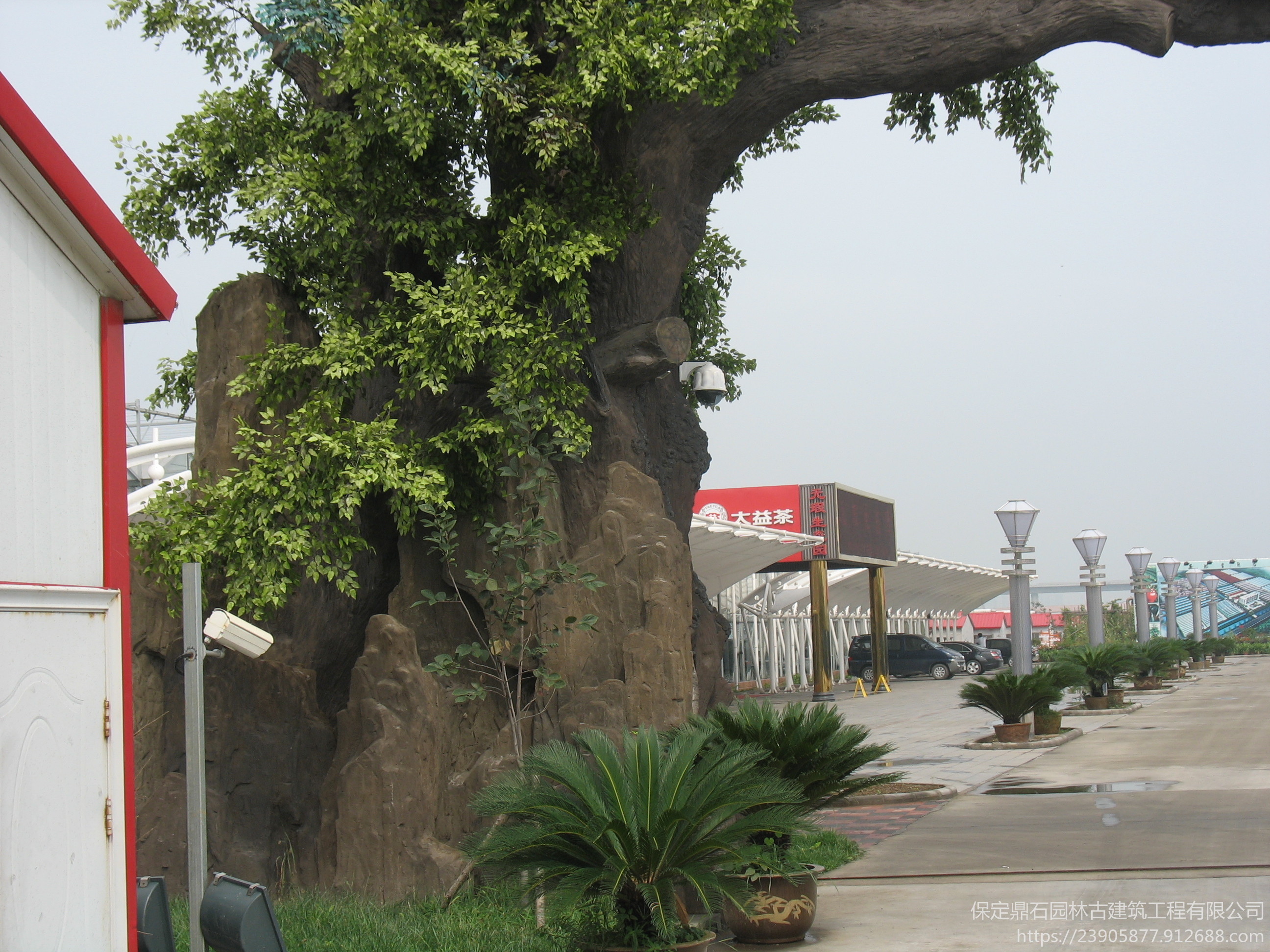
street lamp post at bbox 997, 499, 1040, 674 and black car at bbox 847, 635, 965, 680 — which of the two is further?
black car at bbox 847, 635, 965, 680

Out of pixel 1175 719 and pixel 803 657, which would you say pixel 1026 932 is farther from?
pixel 803 657

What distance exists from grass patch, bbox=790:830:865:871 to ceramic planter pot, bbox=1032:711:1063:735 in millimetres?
9129

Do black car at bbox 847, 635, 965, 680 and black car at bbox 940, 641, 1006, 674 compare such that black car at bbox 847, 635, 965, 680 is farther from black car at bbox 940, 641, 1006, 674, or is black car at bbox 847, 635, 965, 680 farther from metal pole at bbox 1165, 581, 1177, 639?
metal pole at bbox 1165, 581, 1177, 639

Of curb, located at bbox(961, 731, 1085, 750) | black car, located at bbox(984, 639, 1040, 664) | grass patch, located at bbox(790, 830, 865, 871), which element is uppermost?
grass patch, located at bbox(790, 830, 865, 871)

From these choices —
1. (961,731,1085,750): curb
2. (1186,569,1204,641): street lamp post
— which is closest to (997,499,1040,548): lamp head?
(961,731,1085,750): curb

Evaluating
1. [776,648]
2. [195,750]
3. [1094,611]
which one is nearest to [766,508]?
[776,648]

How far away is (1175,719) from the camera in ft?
77.1

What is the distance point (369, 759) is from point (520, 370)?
319 centimetres

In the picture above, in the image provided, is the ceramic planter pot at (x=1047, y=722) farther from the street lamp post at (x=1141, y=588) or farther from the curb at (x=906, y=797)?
the street lamp post at (x=1141, y=588)

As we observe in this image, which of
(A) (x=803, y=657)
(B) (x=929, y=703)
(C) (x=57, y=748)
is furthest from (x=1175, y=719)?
(C) (x=57, y=748)

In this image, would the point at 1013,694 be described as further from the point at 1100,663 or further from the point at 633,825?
the point at 633,825

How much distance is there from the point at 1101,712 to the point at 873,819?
15.2 meters

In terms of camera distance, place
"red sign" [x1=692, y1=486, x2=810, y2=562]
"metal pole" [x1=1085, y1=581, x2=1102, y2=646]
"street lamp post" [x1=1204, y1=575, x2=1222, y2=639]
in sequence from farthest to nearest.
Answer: "street lamp post" [x1=1204, y1=575, x2=1222, y2=639] → "red sign" [x1=692, y1=486, x2=810, y2=562] → "metal pole" [x1=1085, y1=581, x2=1102, y2=646]

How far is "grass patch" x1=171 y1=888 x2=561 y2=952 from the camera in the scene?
278 inches
